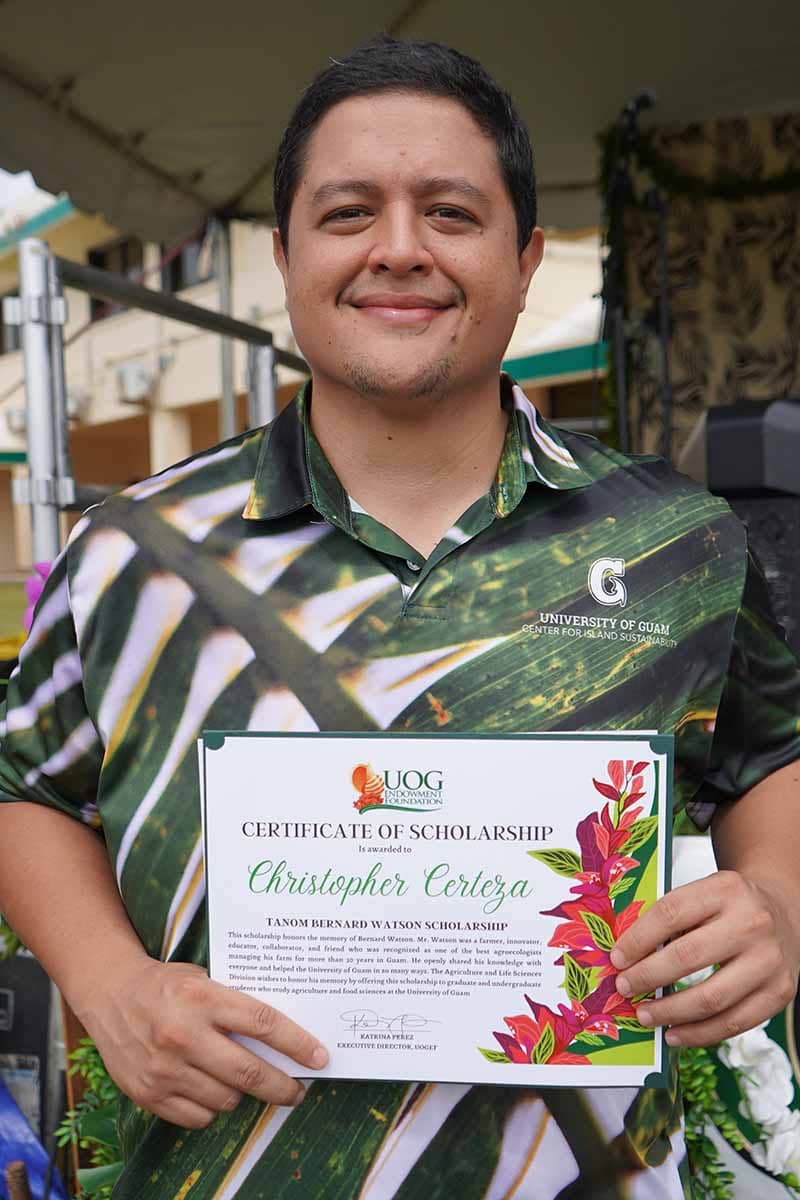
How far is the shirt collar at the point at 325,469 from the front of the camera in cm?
101

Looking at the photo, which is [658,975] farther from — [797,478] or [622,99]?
[622,99]

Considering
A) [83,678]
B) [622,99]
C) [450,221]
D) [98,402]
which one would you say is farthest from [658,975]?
[98,402]

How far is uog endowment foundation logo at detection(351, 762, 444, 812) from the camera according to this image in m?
0.83

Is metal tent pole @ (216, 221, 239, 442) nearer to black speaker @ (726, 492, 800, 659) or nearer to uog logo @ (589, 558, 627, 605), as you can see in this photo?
black speaker @ (726, 492, 800, 659)

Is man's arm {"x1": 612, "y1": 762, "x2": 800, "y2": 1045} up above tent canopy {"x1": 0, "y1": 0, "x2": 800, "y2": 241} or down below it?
below

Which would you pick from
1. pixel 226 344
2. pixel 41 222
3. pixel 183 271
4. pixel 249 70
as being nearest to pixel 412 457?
pixel 249 70

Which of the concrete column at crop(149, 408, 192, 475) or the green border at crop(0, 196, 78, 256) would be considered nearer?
the concrete column at crop(149, 408, 192, 475)

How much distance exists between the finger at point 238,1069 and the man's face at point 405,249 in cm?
59

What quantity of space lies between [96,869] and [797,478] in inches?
55.8

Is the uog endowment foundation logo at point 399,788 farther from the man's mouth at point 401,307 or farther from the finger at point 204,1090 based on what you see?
the man's mouth at point 401,307

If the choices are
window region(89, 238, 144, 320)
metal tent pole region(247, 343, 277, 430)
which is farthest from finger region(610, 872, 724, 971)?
window region(89, 238, 144, 320)

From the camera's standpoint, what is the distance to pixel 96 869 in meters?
1.03

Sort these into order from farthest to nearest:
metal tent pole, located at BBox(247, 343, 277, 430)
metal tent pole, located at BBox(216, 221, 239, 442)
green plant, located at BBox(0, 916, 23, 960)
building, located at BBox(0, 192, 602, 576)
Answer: building, located at BBox(0, 192, 602, 576) → metal tent pole, located at BBox(216, 221, 239, 442) → metal tent pole, located at BBox(247, 343, 277, 430) → green plant, located at BBox(0, 916, 23, 960)

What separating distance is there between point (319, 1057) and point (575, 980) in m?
0.22
